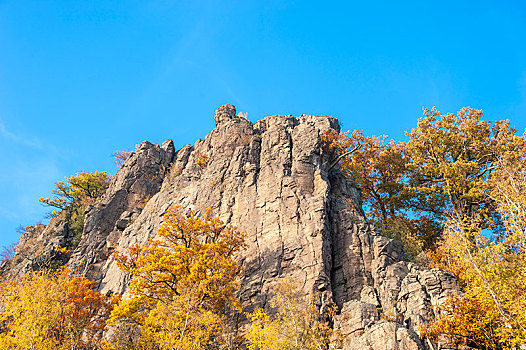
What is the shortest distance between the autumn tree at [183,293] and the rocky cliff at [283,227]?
2325mm

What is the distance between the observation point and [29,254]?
1913 inches

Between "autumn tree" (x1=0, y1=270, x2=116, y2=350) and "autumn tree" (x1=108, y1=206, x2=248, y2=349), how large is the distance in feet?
9.08

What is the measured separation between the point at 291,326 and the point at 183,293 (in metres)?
7.25

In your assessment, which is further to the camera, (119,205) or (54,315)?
(119,205)

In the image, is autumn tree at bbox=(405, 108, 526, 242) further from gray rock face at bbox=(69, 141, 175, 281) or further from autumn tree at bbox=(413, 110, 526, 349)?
gray rock face at bbox=(69, 141, 175, 281)

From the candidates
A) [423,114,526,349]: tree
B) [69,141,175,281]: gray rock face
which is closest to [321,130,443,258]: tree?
[423,114,526,349]: tree

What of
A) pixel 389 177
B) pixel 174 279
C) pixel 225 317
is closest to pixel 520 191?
pixel 389 177

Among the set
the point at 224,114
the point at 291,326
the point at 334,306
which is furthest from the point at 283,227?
the point at 224,114

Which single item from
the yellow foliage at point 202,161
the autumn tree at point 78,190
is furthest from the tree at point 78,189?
the yellow foliage at point 202,161

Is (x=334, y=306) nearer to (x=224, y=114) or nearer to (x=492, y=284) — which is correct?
(x=492, y=284)

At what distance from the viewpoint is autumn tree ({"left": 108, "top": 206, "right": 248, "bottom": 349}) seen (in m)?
26.5

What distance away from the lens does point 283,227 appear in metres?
34.0

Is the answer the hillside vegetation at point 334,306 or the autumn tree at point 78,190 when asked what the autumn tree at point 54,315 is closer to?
the hillside vegetation at point 334,306

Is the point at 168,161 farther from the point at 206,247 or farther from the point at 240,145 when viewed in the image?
the point at 206,247
